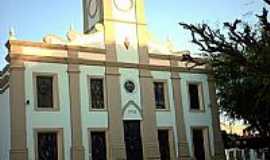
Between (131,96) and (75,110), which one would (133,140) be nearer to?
(131,96)

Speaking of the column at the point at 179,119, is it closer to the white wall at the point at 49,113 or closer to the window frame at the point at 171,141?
the window frame at the point at 171,141

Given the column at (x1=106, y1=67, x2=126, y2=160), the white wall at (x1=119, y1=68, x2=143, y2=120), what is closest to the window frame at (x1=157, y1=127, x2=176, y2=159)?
the white wall at (x1=119, y1=68, x2=143, y2=120)

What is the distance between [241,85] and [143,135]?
266 inches

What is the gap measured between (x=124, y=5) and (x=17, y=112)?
9337mm

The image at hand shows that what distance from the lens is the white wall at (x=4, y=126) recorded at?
22.7 meters

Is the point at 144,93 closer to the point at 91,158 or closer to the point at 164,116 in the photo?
the point at 164,116

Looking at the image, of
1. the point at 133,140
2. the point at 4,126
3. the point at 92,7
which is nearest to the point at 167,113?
the point at 133,140

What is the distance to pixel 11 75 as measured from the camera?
72.0ft

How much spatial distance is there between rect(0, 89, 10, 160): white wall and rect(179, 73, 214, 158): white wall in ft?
34.0

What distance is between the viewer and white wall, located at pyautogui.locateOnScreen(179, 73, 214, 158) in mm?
27094

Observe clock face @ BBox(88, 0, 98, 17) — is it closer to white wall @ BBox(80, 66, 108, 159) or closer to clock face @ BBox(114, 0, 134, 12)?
clock face @ BBox(114, 0, 134, 12)

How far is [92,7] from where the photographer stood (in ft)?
→ 90.1

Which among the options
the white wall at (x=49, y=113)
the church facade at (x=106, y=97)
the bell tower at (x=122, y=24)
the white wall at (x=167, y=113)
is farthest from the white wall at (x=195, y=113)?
the white wall at (x=49, y=113)

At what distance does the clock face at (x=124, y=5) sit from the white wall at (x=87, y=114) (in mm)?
4283
